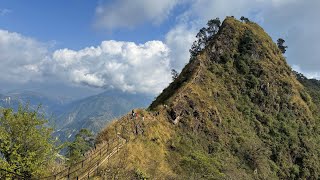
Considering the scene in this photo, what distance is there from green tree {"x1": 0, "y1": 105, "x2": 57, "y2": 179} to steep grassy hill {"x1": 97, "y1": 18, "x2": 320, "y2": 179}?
6299mm

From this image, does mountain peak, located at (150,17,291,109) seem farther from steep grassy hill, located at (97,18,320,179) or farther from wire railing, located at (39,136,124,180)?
wire railing, located at (39,136,124,180)

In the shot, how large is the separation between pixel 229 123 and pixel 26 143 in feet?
138

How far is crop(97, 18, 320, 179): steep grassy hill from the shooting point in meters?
48.6

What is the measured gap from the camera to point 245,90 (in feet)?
267

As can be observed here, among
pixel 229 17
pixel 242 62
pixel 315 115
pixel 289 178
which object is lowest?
pixel 289 178

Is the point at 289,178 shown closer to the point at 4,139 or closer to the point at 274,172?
the point at 274,172

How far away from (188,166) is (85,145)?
65488mm

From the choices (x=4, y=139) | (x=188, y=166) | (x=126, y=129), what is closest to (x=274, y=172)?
(x=188, y=166)

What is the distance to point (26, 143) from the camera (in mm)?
36656

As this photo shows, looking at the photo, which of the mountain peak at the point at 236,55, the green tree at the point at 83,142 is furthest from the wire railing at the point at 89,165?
the green tree at the point at 83,142

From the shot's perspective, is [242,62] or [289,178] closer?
[289,178]

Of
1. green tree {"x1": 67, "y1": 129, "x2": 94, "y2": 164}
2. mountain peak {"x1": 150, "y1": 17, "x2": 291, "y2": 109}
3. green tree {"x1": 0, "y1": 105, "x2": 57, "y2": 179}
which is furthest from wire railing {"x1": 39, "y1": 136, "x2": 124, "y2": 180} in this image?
green tree {"x1": 67, "y1": 129, "x2": 94, "y2": 164}

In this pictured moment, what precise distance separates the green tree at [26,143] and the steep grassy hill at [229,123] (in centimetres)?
630

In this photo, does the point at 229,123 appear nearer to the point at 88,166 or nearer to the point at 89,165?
the point at 89,165
